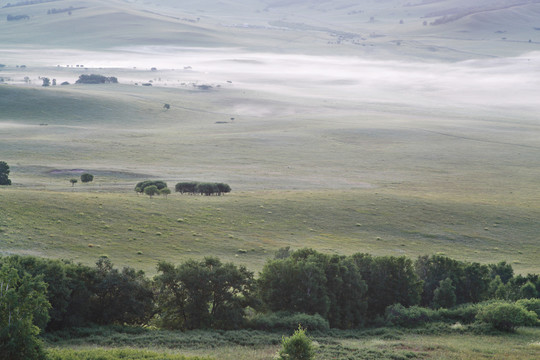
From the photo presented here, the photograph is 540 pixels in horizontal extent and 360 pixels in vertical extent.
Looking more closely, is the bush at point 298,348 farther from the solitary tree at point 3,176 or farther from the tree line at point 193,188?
the solitary tree at point 3,176

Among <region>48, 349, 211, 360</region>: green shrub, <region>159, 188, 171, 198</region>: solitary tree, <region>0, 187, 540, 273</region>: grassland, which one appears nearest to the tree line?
<region>159, 188, 171, 198</region>: solitary tree

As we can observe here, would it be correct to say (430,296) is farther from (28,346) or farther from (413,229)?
(28,346)

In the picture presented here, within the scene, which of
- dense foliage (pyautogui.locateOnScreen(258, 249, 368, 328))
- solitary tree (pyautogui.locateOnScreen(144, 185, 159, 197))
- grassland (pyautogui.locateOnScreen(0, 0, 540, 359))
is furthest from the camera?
solitary tree (pyautogui.locateOnScreen(144, 185, 159, 197))

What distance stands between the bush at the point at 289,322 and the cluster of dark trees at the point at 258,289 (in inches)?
30.3

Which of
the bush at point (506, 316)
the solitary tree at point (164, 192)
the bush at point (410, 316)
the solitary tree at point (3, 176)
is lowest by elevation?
the bush at point (410, 316)

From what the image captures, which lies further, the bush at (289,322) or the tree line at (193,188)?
the tree line at (193,188)

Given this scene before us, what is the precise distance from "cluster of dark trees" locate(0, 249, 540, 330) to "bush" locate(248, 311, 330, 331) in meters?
0.77

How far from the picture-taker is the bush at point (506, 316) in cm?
3531

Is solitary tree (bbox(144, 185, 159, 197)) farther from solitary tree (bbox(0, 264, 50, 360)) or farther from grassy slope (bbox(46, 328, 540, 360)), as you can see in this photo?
solitary tree (bbox(0, 264, 50, 360))

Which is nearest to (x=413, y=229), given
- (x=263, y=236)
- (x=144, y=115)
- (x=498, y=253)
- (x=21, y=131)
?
(x=498, y=253)

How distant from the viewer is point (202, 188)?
76250 millimetres

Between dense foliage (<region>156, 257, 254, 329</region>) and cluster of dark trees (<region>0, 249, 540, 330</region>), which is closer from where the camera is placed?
cluster of dark trees (<region>0, 249, 540, 330</region>)

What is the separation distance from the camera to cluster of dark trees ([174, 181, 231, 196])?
250 ft

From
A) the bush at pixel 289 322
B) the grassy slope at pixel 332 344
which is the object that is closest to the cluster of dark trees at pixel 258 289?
the bush at pixel 289 322
